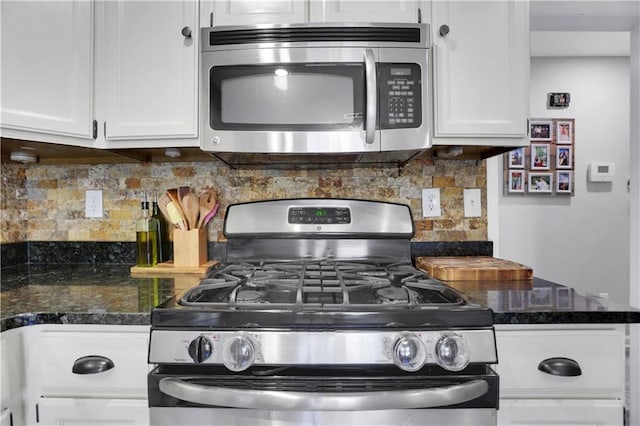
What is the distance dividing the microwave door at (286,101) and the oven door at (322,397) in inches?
29.6

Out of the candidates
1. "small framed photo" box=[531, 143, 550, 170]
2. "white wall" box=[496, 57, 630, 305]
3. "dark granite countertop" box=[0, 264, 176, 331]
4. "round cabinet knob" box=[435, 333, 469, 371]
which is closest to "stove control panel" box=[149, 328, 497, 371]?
"round cabinet knob" box=[435, 333, 469, 371]

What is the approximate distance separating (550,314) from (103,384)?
1183 mm

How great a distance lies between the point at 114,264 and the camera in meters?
1.75

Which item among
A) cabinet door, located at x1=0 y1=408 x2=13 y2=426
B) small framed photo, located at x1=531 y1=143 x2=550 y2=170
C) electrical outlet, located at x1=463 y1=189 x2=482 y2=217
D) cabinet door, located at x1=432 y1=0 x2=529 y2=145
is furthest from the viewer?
small framed photo, located at x1=531 y1=143 x2=550 y2=170

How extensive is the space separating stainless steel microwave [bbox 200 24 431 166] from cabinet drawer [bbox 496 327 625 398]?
0.69 meters

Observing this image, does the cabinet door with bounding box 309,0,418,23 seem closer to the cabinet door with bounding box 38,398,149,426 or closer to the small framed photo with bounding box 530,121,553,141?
the cabinet door with bounding box 38,398,149,426

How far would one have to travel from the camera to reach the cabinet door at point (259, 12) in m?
1.43

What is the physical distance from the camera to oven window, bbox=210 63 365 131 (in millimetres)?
1367

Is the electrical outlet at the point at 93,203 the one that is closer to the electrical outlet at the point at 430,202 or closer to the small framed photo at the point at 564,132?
the electrical outlet at the point at 430,202

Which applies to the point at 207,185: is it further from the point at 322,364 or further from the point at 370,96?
the point at 322,364

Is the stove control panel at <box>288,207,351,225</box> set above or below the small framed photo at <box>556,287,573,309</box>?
above

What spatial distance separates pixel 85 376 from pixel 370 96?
1182 millimetres

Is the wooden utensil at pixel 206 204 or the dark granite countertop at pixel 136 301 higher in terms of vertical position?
the wooden utensil at pixel 206 204

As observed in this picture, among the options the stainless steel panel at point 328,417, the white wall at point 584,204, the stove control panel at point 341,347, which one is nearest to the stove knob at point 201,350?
the stove control panel at point 341,347
